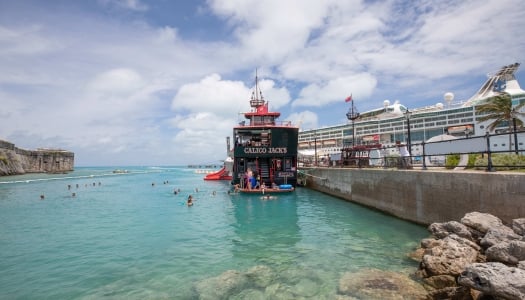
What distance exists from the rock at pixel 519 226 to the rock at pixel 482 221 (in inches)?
19.2

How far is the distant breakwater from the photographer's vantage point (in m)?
66.2

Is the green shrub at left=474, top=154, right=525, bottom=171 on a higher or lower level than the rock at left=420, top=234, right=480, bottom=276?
higher

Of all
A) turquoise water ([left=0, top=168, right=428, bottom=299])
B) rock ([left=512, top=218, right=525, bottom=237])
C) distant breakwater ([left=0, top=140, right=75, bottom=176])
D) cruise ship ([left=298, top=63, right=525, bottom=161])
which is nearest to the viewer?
rock ([left=512, top=218, right=525, bottom=237])

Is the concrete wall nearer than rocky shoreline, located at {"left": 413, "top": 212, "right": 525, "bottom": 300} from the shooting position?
No

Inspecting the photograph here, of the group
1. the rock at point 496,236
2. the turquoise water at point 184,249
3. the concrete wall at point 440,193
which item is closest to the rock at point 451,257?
the rock at point 496,236

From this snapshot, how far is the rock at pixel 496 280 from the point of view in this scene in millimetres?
4563

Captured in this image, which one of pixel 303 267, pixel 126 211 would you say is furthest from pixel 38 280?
pixel 126 211

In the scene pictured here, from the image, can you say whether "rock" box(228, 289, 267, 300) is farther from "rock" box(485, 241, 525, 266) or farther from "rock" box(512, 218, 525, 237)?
"rock" box(512, 218, 525, 237)

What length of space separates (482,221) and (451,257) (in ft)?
6.86

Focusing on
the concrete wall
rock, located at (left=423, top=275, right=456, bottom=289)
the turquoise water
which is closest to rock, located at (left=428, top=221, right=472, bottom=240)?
the turquoise water

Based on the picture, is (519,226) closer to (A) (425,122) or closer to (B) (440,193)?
(B) (440,193)

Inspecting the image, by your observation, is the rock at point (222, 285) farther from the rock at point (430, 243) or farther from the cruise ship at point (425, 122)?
the cruise ship at point (425, 122)

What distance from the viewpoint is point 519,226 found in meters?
7.28

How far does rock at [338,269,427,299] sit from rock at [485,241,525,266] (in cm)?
171
